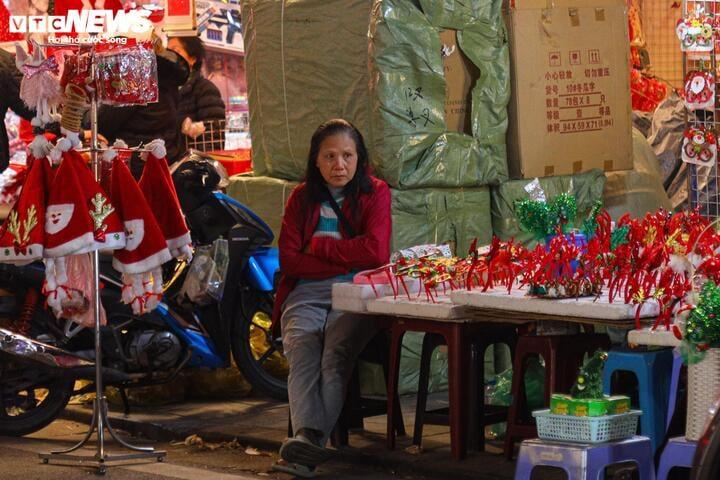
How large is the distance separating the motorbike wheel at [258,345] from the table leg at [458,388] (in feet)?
5.81

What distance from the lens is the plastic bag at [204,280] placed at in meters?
7.74

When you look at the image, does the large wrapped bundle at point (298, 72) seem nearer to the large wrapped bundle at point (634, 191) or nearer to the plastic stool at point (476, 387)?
the plastic stool at point (476, 387)

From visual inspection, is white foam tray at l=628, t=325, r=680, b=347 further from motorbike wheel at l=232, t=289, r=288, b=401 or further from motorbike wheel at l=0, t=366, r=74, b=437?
motorbike wheel at l=0, t=366, r=74, b=437

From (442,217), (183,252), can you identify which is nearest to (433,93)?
(442,217)

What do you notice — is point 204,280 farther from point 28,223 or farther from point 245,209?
point 28,223

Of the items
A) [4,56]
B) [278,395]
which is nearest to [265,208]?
[278,395]

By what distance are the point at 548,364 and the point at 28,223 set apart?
2.41 m

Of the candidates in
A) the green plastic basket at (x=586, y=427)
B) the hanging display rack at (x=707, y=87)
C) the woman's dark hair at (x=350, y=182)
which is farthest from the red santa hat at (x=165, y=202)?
the hanging display rack at (x=707, y=87)

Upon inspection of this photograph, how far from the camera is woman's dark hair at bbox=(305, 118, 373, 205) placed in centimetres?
674

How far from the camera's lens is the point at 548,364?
19.5 feet

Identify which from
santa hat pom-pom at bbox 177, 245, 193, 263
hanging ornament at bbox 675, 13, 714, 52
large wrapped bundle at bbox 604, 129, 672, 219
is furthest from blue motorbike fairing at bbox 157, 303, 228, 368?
hanging ornament at bbox 675, 13, 714, 52

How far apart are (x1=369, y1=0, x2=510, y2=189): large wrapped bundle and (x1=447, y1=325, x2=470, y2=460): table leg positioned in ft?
5.28

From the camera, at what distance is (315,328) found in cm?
661

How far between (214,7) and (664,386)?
7012 millimetres
